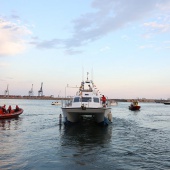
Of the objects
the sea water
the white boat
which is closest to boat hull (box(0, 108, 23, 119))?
the white boat

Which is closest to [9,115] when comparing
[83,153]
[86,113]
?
[86,113]

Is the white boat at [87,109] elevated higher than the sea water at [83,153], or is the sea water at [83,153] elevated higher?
the white boat at [87,109]

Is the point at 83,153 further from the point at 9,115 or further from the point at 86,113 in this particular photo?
the point at 9,115

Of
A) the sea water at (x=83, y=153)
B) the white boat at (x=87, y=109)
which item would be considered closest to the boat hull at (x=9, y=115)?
the white boat at (x=87, y=109)

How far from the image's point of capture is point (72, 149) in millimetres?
14891

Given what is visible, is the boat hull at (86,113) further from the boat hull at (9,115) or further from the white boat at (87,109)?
the boat hull at (9,115)

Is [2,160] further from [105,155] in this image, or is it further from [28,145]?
[105,155]

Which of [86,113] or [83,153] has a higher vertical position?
[86,113]

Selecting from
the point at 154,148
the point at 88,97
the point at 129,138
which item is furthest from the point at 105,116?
the point at 154,148

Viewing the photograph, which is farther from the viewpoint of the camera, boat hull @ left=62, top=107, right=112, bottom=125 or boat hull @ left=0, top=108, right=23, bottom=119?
boat hull @ left=0, top=108, right=23, bottom=119

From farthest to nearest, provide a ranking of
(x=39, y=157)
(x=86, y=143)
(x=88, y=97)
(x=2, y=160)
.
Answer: (x=88, y=97) → (x=86, y=143) → (x=39, y=157) → (x=2, y=160)

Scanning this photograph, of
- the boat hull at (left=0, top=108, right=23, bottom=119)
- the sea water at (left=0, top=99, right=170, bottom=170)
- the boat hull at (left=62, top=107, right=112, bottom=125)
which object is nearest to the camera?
the sea water at (left=0, top=99, right=170, bottom=170)

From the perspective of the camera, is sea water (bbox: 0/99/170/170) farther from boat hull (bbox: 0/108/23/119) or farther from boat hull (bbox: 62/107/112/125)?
boat hull (bbox: 0/108/23/119)

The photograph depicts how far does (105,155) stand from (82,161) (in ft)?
6.08
